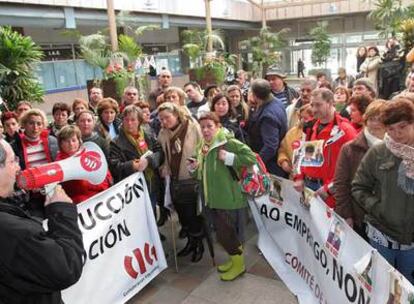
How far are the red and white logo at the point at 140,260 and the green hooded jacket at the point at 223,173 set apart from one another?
0.63m

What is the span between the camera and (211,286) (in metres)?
3.36

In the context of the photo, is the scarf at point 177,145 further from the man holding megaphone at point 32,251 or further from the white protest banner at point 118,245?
the man holding megaphone at point 32,251

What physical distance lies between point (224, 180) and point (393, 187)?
4.80ft

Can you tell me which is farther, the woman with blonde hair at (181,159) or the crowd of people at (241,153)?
the woman with blonde hair at (181,159)

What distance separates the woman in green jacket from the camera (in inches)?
130

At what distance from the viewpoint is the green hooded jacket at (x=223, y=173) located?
10.8ft

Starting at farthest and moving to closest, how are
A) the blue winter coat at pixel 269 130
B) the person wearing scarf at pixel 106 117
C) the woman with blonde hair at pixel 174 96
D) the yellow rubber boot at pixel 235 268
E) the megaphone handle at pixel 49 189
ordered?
the woman with blonde hair at pixel 174 96 < the person wearing scarf at pixel 106 117 < the blue winter coat at pixel 269 130 < the yellow rubber boot at pixel 235 268 < the megaphone handle at pixel 49 189

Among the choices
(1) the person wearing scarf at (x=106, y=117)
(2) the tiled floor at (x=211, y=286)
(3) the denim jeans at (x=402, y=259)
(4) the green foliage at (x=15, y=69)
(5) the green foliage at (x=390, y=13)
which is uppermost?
(5) the green foliage at (x=390, y=13)

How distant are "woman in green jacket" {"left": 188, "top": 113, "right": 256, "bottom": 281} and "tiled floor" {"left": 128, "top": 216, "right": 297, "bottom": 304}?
116 millimetres

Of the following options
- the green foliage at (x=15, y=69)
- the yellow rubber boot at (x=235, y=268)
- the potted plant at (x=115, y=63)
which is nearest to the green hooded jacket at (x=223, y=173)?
the yellow rubber boot at (x=235, y=268)

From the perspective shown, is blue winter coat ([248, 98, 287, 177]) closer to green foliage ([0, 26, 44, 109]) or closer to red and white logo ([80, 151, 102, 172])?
red and white logo ([80, 151, 102, 172])

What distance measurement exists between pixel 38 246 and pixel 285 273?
2.32 meters

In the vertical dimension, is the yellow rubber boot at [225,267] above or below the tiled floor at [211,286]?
above

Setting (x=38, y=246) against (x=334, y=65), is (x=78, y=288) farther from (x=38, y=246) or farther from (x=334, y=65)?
(x=334, y=65)
